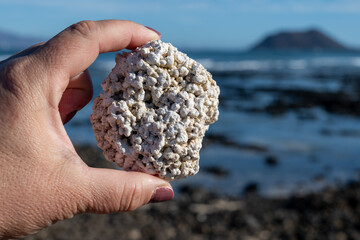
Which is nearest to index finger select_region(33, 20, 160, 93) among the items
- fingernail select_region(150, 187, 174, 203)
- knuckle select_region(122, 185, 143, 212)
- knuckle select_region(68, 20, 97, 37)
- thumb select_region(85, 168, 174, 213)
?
knuckle select_region(68, 20, 97, 37)

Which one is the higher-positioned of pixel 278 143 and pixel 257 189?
pixel 257 189

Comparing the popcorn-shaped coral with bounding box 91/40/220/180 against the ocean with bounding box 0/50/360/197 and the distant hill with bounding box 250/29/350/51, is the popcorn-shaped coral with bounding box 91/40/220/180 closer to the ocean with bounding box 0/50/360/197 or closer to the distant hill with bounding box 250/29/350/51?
the ocean with bounding box 0/50/360/197

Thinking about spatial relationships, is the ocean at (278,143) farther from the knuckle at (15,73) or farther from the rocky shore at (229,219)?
the knuckle at (15,73)

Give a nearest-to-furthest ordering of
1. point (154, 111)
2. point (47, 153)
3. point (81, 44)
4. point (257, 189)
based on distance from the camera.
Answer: point (47, 153)
point (81, 44)
point (154, 111)
point (257, 189)

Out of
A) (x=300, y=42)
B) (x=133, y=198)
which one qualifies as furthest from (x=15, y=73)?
(x=300, y=42)

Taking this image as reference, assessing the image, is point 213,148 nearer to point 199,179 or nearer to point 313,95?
point 199,179

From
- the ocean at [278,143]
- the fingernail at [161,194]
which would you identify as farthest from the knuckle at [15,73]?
the ocean at [278,143]

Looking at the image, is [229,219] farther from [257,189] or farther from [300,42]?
[300,42]
